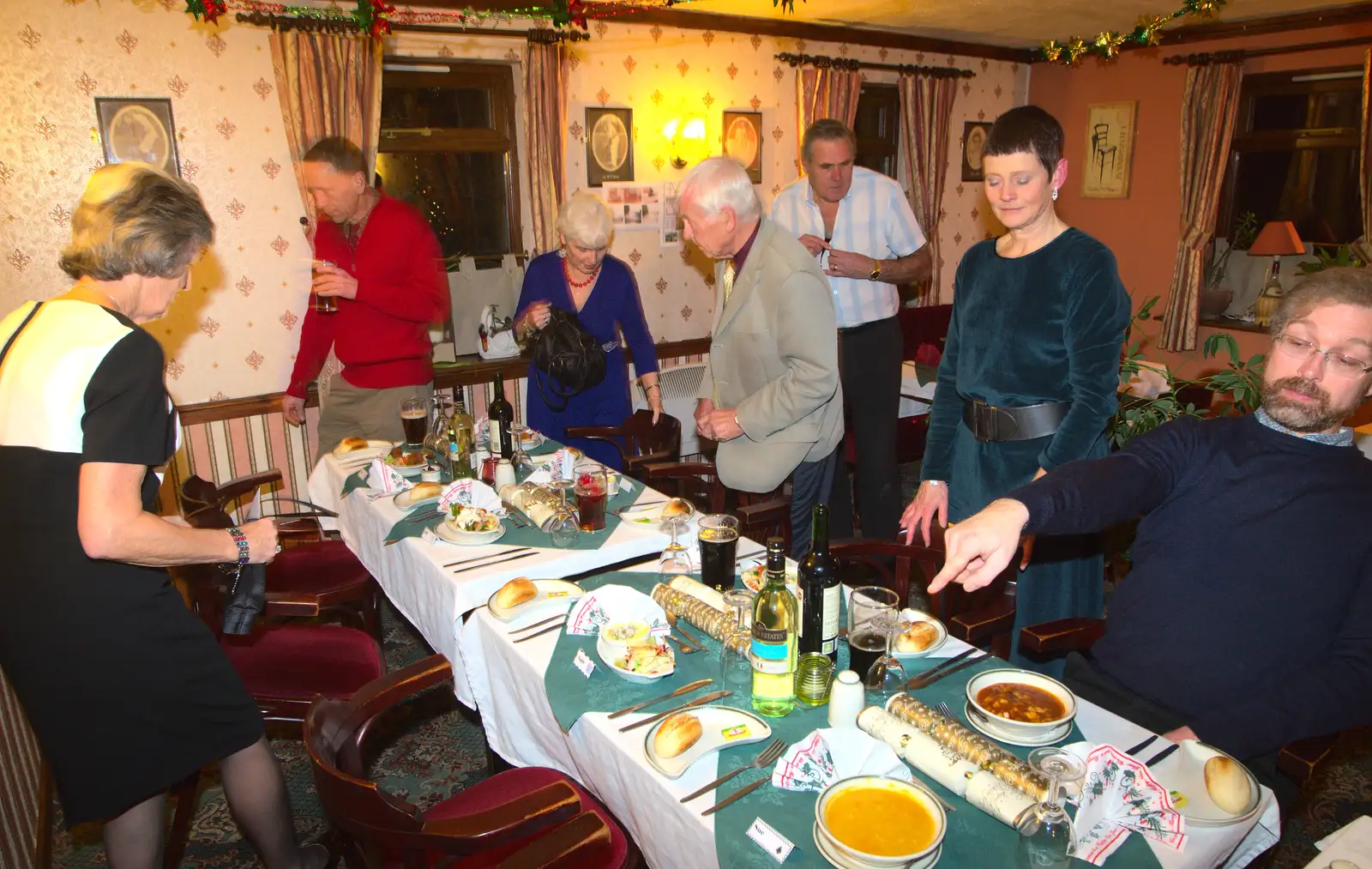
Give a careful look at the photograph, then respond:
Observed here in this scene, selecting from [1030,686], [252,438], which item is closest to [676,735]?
[1030,686]

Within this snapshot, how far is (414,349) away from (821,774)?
2837 millimetres

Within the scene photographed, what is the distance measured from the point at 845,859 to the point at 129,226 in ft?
5.70

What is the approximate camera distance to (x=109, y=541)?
162cm

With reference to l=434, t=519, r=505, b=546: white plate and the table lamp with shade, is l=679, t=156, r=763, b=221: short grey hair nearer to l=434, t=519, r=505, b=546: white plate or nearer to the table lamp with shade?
l=434, t=519, r=505, b=546: white plate

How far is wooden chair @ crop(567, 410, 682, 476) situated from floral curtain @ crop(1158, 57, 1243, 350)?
4.81 meters

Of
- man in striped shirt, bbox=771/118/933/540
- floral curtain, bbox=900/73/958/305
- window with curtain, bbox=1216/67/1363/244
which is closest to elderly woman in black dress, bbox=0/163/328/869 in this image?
man in striped shirt, bbox=771/118/933/540

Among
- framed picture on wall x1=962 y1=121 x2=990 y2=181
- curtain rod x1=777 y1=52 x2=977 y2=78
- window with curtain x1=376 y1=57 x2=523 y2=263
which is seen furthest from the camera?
framed picture on wall x1=962 y1=121 x2=990 y2=181

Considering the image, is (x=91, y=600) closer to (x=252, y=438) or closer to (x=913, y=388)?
(x=252, y=438)

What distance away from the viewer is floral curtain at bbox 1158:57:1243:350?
6.12 meters

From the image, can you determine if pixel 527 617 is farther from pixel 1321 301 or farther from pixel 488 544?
pixel 1321 301

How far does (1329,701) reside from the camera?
1.55m

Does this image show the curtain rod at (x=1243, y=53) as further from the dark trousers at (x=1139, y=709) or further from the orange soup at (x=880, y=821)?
the orange soup at (x=880, y=821)

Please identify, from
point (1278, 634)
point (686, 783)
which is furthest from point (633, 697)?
point (1278, 634)

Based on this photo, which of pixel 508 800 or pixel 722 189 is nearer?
pixel 508 800
